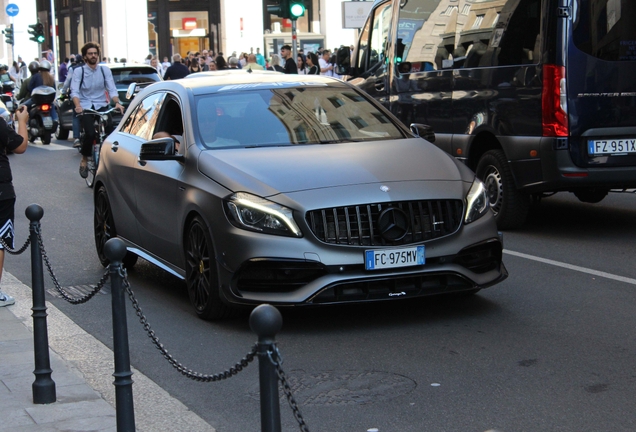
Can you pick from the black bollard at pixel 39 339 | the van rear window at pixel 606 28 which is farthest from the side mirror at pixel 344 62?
the black bollard at pixel 39 339

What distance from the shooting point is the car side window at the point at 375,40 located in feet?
42.5

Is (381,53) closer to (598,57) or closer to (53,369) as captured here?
(598,57)

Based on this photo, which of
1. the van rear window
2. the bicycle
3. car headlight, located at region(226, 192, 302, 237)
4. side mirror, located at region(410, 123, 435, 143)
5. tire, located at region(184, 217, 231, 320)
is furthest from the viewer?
the bicycle

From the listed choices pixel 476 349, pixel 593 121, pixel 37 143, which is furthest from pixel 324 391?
pixel 37 143

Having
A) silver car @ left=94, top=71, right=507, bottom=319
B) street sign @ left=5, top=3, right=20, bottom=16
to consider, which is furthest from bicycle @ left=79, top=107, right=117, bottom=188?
street sign @ left=5, top=3, right=20, bottom=16

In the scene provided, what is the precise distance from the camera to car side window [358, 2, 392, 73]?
42.5 feet

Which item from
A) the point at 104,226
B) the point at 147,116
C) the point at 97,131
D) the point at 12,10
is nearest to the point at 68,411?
the point at 147,116

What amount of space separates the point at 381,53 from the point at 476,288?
6.56m

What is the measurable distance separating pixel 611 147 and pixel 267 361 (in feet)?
23.7

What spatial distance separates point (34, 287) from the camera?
17.8 ft

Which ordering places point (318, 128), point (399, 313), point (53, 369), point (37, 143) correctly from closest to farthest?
point (53, 369), point (399, 313), point (318, 128), point (37, 143)

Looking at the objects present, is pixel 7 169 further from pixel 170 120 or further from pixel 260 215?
pixel 260 215

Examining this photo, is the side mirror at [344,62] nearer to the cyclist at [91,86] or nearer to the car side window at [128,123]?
the cyclist at [91,86]

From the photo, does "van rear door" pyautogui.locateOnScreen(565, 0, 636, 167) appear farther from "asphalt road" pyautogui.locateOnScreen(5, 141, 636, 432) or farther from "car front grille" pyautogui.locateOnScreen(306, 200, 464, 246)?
"car front grille" pyautogui.locateOnScreen(306, 200, 464, 246)
